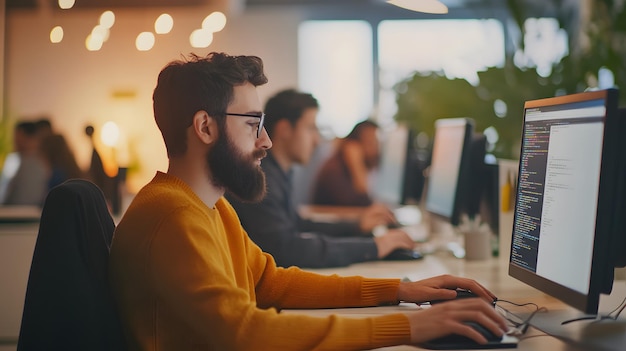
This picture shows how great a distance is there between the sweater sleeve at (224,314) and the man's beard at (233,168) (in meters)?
0.20

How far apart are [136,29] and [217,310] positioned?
620cm

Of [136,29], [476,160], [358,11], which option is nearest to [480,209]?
[476,160]

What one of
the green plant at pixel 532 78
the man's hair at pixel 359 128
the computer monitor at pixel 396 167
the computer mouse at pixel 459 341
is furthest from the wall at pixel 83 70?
the computer mouse at pixel 459 341

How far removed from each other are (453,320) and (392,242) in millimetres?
1603

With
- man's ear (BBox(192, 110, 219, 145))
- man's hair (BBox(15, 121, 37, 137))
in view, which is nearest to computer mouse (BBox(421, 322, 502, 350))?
man's ear (BBox(192, 110, 219, 145))

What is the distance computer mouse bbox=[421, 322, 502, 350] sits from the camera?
148cm

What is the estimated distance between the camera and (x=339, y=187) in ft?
19.1

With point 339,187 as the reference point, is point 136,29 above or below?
above

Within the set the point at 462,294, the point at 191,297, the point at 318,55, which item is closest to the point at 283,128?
the point at 462,294

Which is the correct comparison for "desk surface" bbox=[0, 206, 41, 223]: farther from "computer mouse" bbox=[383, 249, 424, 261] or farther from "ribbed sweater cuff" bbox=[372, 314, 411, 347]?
"ribbed sweater cuff" bbox=[372, 314, 411, 347]

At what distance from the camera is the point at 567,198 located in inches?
63.7

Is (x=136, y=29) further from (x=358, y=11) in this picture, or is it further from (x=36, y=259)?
(x=36, y=259)

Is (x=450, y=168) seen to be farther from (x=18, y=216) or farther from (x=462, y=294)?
(x=18, y=216)

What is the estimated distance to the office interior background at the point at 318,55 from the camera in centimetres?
458
